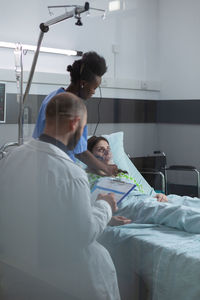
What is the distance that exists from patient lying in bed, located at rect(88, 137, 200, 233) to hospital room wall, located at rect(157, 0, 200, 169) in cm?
17

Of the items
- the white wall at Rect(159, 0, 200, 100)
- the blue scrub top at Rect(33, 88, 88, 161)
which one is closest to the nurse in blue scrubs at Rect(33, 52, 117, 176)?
the blue scrub top at Rect(33, 88, 88, 161)

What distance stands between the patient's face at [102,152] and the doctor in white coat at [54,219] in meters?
0.07

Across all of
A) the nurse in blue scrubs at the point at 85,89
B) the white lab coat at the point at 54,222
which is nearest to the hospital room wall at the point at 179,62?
the nurse in blue scrubs at the point at 85,89

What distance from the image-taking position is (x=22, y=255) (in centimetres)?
130

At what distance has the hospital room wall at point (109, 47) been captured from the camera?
47.7 inches

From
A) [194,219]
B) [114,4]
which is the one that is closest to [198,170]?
[194,219]

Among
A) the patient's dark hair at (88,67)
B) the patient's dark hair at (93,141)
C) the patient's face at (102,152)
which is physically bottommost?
the patient's face at (102,152)

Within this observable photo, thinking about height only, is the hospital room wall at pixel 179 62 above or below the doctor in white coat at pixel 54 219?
above

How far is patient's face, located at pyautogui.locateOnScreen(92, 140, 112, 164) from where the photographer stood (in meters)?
1.13

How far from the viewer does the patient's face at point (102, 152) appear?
113 cm

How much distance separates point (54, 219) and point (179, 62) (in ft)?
2.18

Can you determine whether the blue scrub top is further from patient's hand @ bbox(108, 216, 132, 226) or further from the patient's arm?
patient's hand @ bbox(108, 216, 132, 226)

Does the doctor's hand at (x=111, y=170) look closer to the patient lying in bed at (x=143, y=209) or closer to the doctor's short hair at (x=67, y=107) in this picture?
the patient lying in bed at (x=143, y=209)

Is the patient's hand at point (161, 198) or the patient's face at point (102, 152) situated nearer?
the patient's face at point (102, 152)
